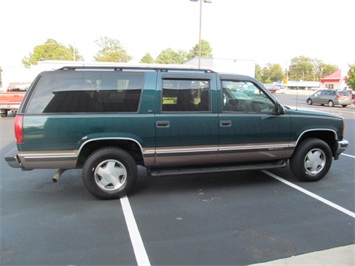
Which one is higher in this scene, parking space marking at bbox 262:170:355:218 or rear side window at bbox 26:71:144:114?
rear side window at bbox 26:71:144:114

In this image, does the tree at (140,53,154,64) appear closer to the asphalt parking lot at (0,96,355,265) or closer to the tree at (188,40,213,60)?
the tree at (188,40,213,60)

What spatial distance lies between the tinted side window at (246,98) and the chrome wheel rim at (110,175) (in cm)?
199

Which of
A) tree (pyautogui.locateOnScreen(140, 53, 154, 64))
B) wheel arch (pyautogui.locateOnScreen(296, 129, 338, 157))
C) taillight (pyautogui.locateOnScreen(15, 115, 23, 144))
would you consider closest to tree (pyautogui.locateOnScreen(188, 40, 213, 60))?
tree (pyautogui.locateOnScreen(140, 53, 154, 64))

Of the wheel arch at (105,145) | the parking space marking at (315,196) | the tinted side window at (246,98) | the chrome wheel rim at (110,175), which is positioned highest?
the tinted side window at (246,98)

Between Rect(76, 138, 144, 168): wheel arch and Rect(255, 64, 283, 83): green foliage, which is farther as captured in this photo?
Rect(255, 64, 283, 83): green foliage

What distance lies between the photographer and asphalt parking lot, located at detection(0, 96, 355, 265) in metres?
3.03

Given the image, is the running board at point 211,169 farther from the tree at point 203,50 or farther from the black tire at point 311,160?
the tree at point 203,50

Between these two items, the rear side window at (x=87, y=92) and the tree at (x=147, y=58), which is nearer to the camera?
the rear side window at (x=87, y=92)

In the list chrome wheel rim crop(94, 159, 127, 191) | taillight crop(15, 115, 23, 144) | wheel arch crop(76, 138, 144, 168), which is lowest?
chrome wheel rim crop(94, 159, 127, 191)

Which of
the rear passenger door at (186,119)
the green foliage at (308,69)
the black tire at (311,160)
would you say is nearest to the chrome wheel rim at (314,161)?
the black tire at (311,160)

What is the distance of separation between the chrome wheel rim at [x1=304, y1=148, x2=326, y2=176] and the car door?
476 mm

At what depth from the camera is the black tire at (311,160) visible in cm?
514

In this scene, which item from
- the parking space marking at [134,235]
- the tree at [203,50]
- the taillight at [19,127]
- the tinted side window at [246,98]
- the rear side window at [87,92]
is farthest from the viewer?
the tree at [203,50]

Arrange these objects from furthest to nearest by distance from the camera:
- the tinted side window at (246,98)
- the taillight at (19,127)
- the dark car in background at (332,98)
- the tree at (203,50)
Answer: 1. the tree at (203,50)
2. the dark car in background at (332,98)
3. the tinted side window at (246,98)
4. the taillight at (19,127)
